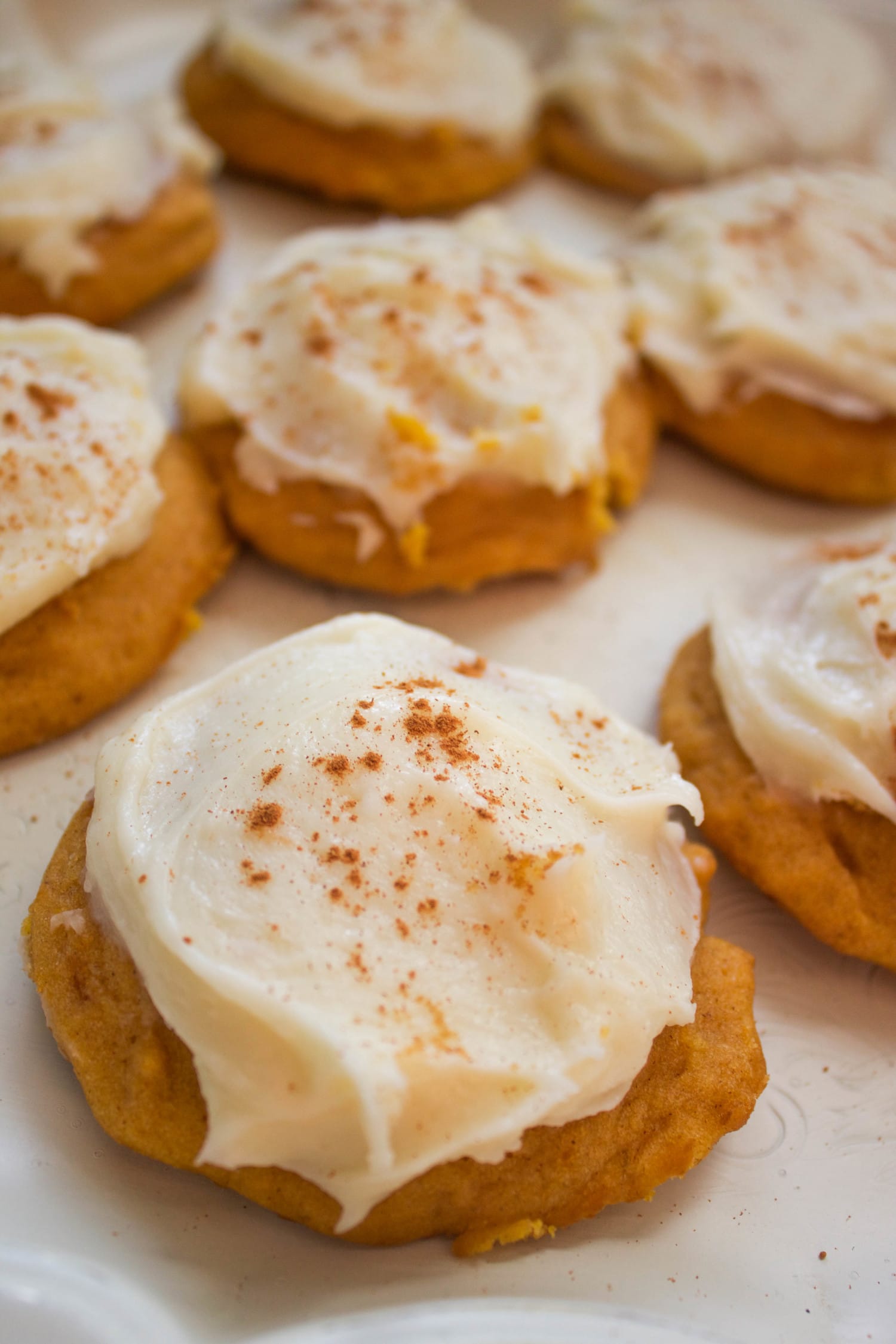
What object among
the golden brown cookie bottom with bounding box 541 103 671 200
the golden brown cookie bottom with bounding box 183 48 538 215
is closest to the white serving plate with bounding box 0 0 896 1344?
the golden brown cookie bottom with bounding box 183 48 538 215

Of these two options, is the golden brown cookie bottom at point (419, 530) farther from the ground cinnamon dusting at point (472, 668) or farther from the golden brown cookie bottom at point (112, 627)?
the ground cinnamon dusting at point (472, 668)

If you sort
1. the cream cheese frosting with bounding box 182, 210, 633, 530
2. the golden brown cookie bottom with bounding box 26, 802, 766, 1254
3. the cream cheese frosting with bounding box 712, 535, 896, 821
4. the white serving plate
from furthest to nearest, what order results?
the cream cheese frosting with bounding box 182, 210, 633, 530
the cream cheese frosting with bounding box 712, 535, 896, 821
the golden brown cookie bottom with bounding box 26, 802, 766, 1254
the white serving plate

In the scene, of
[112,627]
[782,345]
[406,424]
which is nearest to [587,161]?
[782,345]

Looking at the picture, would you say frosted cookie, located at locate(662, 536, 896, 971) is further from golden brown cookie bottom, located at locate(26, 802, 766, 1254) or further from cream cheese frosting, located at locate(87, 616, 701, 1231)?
golden brown cookie bottom, located at locate(26, 802, 766, 1254)

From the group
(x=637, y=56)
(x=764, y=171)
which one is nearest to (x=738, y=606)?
(x=764, y=171)

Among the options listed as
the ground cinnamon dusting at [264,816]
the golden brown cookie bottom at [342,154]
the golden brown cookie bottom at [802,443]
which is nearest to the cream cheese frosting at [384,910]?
the ground cinnamon dusting at [264,816]

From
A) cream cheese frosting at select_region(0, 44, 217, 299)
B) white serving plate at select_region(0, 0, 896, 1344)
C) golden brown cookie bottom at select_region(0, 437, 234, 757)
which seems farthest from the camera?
cream cheese frosting at select_region(0, 44, 217, 299)
